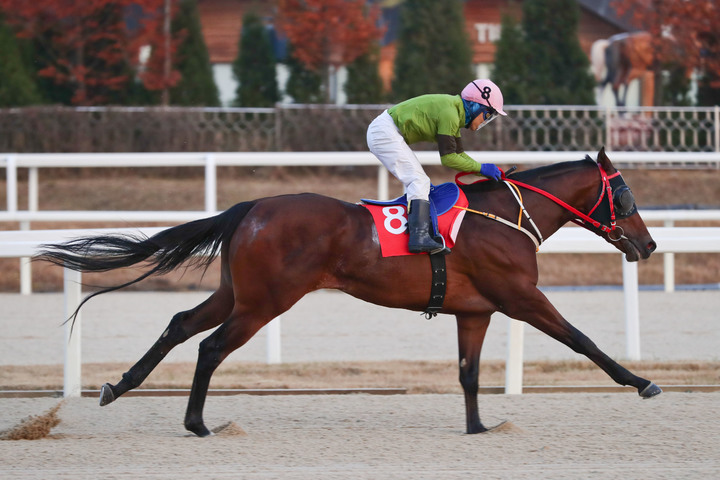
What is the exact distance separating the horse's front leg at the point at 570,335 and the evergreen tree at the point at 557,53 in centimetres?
1068

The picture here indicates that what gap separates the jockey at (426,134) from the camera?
4609mm

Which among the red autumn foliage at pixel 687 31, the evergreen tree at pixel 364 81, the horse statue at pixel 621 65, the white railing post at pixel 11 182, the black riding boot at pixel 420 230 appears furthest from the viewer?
the horse statue at pixel 621 65

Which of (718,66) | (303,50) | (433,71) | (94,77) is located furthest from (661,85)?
(94,77)

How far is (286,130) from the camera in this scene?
13.2 metres

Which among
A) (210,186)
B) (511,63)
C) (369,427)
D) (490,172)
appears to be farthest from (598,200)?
(511,63)

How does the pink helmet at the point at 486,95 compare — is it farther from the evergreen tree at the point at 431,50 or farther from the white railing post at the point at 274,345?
the evergreen tree at the point at 431,50

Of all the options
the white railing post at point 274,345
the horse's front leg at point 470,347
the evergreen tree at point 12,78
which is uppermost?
the evergreen tree at point 12,78

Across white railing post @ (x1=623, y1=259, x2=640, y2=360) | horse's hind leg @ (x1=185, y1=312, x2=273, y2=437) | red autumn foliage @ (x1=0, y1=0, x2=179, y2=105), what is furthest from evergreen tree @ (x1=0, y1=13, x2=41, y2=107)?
horse's hind leg @ (x1=185, y1=312, x2=273, y2=437)

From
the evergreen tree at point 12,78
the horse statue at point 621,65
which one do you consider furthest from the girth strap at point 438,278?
the horse statue at point 621,65

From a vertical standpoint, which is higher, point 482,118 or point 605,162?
point 482,118

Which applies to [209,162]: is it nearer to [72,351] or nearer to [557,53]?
[72,351]

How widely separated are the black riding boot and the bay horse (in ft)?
0.36

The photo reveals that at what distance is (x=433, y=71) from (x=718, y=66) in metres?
3.89

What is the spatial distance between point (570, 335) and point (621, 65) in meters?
13.1
